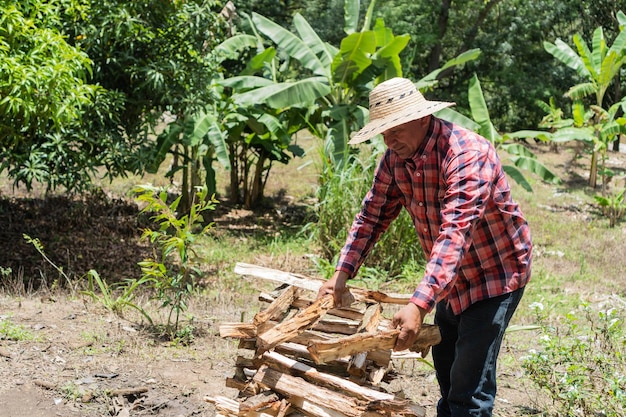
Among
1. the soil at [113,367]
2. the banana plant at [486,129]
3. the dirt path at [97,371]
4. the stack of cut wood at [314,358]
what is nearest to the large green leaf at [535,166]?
the banana plant at [486,129]

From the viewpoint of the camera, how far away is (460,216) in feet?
9.36

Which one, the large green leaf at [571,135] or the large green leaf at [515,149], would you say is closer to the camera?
the large green leaf at [515,149]

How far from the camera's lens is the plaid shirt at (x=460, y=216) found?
2844 millimetres

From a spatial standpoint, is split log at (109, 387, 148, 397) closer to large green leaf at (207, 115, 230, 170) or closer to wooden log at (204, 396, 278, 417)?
wooden log at (204, 396, 278, 417)

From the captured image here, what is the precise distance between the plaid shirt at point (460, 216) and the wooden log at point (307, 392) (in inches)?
22.7

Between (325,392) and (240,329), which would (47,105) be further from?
(325,392)

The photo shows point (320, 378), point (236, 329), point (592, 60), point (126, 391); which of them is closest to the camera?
point (320, 378)

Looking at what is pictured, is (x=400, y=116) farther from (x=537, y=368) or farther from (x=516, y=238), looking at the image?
(x=537, y=368)

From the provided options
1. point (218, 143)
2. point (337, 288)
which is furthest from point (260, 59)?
point (337, 288)

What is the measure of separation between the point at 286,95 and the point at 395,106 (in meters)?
6.48

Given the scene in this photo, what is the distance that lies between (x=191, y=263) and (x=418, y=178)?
2.50m

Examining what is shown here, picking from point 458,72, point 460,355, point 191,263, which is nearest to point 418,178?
point 460,355

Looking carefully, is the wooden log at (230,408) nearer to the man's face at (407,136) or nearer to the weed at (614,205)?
the man's face at (407,136)

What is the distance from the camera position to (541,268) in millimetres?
8609
